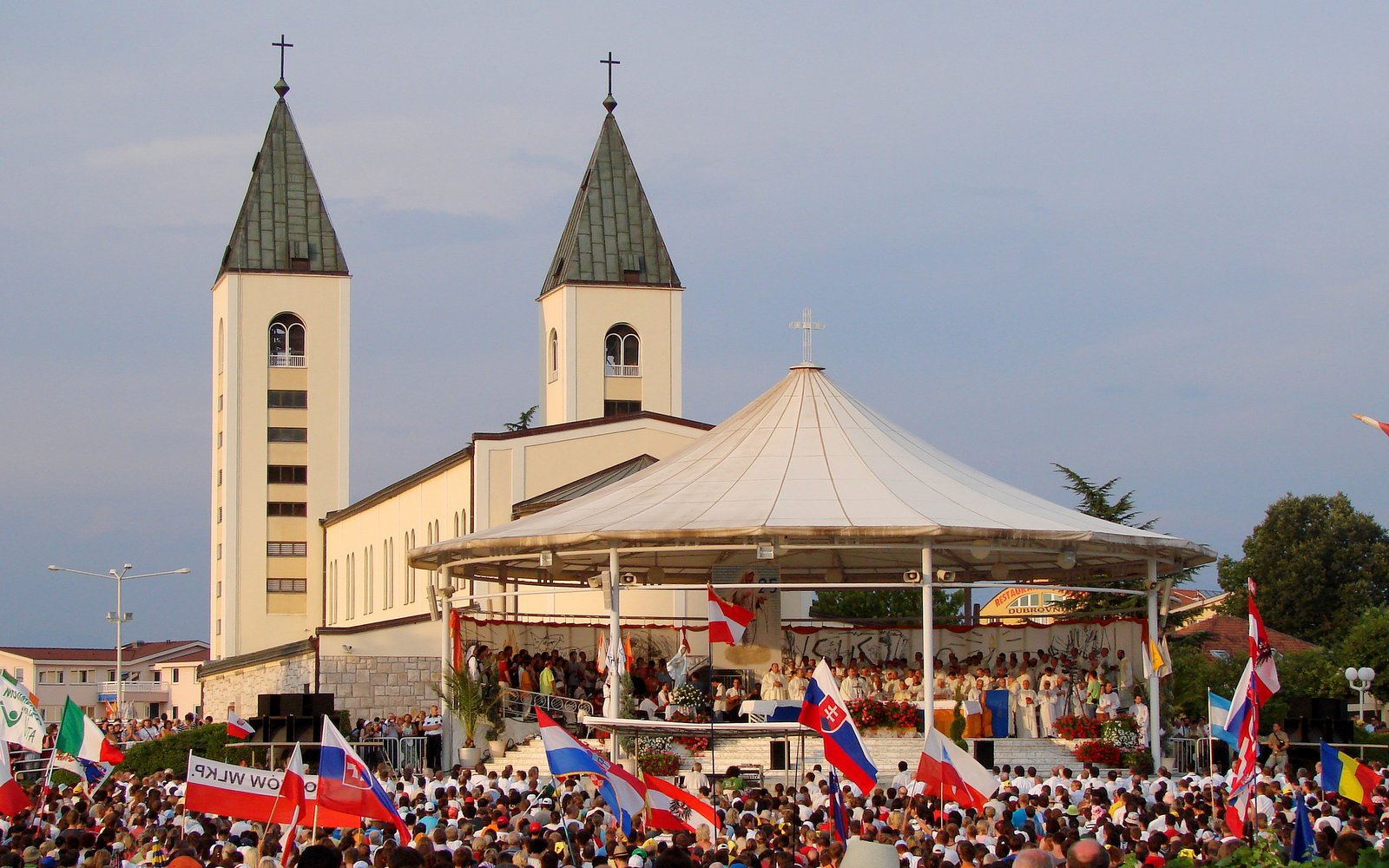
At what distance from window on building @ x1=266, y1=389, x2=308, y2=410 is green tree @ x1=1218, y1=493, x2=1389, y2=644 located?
3471 cm

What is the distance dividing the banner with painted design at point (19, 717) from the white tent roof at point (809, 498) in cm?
833

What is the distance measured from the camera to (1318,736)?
2867 centimetres

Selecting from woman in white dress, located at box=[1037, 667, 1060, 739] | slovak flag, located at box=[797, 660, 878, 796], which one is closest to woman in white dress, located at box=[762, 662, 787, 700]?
woman in white dress, located at box=[1037, 667, 1060, 739]

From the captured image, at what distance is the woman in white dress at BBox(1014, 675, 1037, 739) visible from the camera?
3080 centimetres

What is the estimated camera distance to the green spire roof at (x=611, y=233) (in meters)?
59.8

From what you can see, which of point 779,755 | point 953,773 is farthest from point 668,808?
point 779,755

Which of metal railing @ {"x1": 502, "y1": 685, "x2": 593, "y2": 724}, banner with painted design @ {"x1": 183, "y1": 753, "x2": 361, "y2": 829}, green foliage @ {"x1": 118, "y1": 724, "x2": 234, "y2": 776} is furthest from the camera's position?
green foliage @ {"x1": 118, "y1": 724, "x2": 234, "y2": 776}

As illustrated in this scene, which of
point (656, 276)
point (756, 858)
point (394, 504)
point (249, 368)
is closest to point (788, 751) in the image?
point (756, 858)

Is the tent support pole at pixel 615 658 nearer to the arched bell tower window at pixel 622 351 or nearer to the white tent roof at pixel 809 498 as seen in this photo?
the white tent roof at pixel 809 498

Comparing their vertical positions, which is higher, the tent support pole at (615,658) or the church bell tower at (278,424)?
the church bell tower at (278,424)

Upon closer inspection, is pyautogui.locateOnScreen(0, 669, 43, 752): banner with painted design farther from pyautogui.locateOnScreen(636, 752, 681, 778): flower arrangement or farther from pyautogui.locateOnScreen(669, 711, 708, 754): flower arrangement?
pyautogui.locateOnScreen(669, 711, 708, 754): flower arrangement

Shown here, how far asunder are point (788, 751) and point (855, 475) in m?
5.29

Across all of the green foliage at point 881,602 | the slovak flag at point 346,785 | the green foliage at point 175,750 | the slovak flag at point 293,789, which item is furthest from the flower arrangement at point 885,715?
the green foliage at point 881,602

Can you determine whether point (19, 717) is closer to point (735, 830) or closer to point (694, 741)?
point (694, 741)
